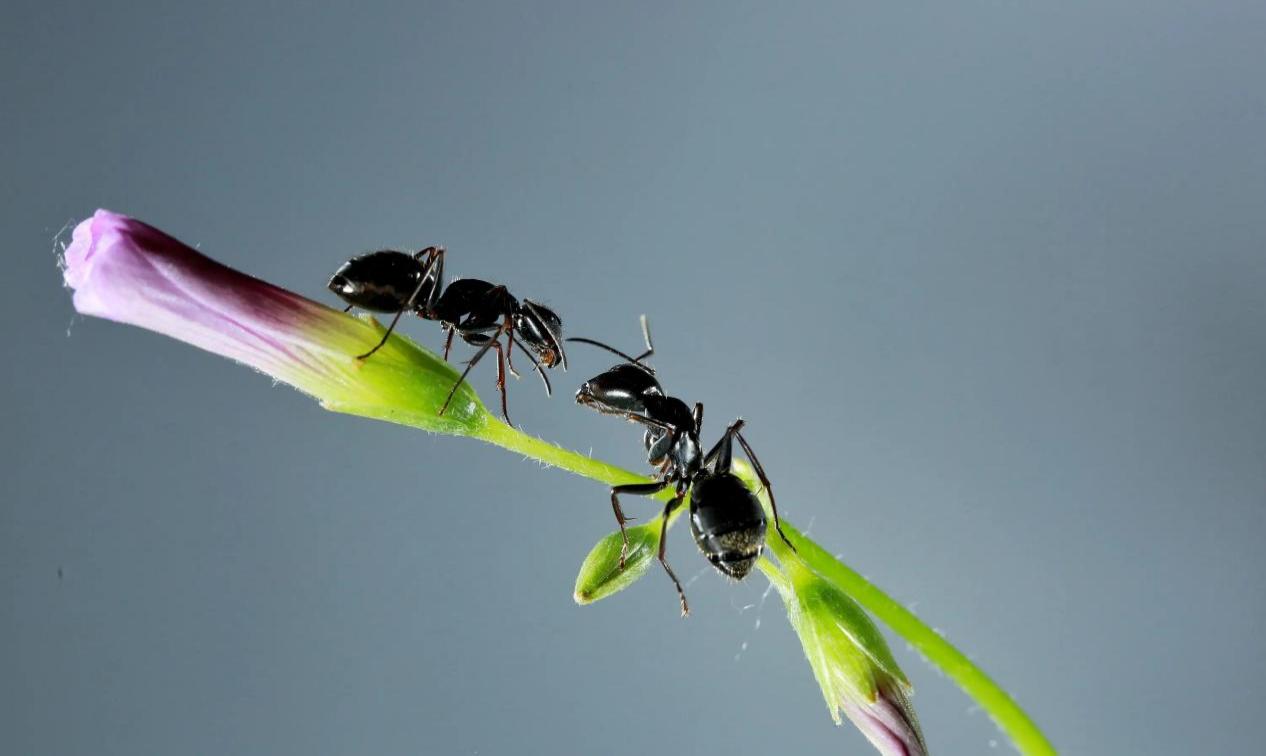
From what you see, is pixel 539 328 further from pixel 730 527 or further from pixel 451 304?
pixel 730 527

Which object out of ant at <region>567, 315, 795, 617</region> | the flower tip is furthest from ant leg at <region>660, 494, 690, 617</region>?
the flower tip

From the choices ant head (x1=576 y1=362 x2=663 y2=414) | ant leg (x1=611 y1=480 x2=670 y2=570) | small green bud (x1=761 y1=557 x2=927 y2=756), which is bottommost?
small green bud (x1=761 y1=557 x2=927 y2=756)

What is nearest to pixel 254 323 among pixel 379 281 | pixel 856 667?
pixel 379 281

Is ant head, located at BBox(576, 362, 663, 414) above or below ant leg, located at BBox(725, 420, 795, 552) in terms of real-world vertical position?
above

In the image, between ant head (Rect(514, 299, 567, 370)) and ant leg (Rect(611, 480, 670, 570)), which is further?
ant head (Rect(514, 299, 567, 370))

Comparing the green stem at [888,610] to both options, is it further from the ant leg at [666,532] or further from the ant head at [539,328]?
the ant head at [539,328]

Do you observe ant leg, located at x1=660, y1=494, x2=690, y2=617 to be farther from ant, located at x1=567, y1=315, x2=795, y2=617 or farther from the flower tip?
the flower tip

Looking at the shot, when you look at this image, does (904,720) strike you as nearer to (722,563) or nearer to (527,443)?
(722,563)

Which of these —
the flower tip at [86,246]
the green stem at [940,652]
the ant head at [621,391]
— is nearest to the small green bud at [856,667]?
the green stem at [940,652]
